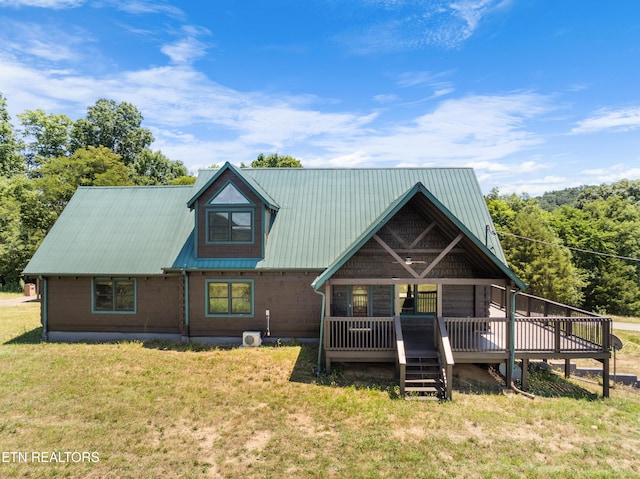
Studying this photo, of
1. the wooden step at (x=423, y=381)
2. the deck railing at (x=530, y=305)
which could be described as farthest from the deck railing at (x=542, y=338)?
the deck railing at (x=530, y=305)

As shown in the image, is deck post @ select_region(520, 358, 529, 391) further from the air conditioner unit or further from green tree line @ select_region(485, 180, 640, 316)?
green tree line @ select_region(485, 180, 640, 316)

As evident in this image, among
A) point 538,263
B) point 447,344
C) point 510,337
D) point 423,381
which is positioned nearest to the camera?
point 423,381

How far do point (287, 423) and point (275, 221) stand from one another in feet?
31.6

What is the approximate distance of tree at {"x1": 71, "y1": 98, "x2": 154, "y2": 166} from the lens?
163 ft

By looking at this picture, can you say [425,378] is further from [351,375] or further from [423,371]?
[351,375]

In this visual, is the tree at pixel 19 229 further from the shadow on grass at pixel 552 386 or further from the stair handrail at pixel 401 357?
the shadow on grass at pixel 552 386

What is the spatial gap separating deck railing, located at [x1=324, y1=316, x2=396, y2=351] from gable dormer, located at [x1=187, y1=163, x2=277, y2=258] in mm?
4767

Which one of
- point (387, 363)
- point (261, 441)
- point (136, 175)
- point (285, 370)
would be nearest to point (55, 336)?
point (285, 370)

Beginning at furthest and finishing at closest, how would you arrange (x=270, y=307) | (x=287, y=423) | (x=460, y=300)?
(x=270, y=307) < (x=460, y=300) < (x=287, y=423)

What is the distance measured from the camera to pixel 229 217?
15734 millimetres

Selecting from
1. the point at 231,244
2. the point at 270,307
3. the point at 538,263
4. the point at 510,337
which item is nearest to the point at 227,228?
the point at 231,244

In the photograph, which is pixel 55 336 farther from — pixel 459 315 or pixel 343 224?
pixel 459 315

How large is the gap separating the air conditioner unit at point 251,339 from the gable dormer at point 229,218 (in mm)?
3105

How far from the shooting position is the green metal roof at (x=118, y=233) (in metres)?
16.1
